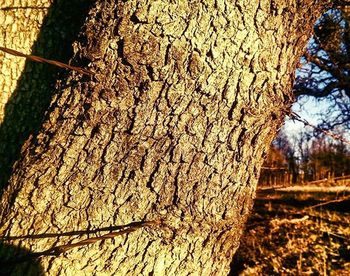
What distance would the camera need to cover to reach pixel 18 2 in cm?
145

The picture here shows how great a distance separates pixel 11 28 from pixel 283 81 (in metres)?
1.05

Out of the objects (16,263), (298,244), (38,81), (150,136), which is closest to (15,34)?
(38,81)

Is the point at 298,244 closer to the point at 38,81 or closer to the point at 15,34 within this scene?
the point at 38,81

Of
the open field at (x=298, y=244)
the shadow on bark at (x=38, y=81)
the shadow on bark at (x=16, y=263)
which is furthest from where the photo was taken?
the open field at (x=298, y=244)

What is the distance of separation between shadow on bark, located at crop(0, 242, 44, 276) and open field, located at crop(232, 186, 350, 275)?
3055mm

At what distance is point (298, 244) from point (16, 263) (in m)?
4.52

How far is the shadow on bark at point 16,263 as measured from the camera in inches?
46.1

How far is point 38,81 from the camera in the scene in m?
1.46

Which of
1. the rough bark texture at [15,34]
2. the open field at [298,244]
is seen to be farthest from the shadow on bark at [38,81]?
the open field at [298,244]

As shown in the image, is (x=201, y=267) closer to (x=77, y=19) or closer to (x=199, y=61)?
(x=199, y=61)

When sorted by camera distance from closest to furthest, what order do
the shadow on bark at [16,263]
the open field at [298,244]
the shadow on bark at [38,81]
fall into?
the shadow on bark at [16,263] < the shadow on bark at [38,81] < the open field at [298,244]

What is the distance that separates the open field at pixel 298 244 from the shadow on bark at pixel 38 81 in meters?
2.98

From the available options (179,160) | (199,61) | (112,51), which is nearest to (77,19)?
(112,51)

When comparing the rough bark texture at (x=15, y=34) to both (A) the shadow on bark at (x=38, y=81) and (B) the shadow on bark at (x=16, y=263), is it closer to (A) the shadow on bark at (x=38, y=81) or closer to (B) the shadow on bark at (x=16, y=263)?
(A) the shadow on bark at (x=38, y=81)
